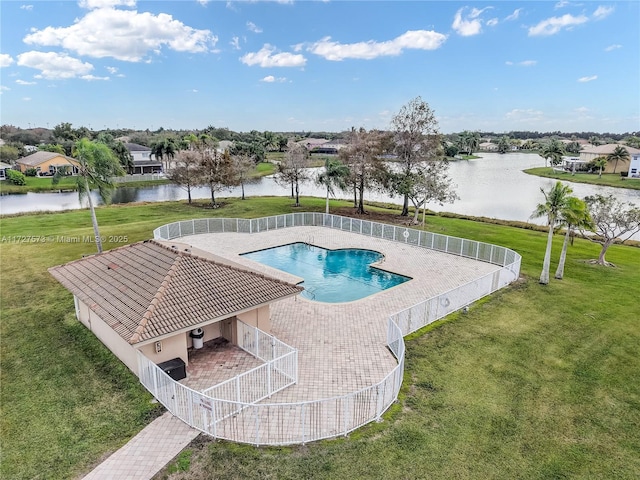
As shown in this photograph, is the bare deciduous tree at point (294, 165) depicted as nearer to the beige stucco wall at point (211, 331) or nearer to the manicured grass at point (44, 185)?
the manicured grass at point (44, 185)

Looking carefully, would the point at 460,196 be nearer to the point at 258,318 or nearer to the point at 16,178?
the point at 258,318

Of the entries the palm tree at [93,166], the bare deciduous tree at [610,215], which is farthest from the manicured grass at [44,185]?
the bare deciduous tree at [610,215]

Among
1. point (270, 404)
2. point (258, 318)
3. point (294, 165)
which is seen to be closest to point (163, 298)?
point (258, 318)

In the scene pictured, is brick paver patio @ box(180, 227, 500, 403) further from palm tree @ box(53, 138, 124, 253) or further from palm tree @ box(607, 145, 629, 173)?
palm tree @ box(607, 145, 629, 173)

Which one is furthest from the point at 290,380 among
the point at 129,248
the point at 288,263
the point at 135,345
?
the point at 288,263

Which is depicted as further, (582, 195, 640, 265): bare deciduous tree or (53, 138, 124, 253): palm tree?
(53, 138, 124, 253): palm tree

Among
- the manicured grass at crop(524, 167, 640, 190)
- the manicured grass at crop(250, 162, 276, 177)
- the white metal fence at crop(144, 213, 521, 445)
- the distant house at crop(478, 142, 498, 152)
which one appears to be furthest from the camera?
the distant house at crop(478, 142, 498, 152)

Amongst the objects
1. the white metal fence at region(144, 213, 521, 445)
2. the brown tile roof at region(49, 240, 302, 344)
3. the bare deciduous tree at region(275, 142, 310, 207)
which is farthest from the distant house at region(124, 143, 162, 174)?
the white metal fence at region(144, 213, 521, 445)
